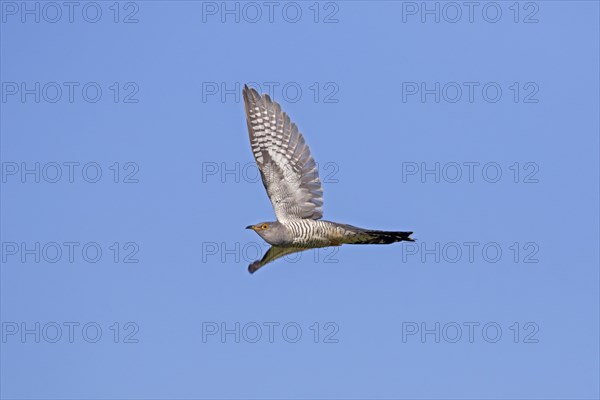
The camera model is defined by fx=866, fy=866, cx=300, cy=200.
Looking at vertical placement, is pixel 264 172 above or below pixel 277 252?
above

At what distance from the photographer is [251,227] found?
598 inches

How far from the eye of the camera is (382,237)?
14797 millimetres

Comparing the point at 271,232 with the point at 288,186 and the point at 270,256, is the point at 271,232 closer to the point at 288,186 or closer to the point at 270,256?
the point at 288,186

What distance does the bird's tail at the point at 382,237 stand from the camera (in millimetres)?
14586

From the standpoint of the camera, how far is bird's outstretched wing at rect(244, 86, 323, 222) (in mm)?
15641

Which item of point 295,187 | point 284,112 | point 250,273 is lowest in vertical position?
point 250,273

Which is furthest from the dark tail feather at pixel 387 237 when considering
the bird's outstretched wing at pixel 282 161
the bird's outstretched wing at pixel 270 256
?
the bird's outstretched wing at pixel 270 256

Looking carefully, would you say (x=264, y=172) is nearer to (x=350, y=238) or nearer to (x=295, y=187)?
(x=295, y=187)

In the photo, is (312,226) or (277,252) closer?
(312,226)

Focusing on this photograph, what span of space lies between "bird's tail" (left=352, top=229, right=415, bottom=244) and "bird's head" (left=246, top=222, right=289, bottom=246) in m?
1.32

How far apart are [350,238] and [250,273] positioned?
2409 millimetres

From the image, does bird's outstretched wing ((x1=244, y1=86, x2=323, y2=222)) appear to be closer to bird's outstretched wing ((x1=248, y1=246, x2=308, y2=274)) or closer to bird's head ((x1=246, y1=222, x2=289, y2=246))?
bird's head ((x1=246, y1=222, x2=289, y2=246))

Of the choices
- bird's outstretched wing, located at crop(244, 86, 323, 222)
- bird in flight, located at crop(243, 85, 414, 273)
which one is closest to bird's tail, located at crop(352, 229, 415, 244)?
bird in flight, located at crop(243, 85, 414, 273)

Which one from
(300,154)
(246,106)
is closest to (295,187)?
(300,154)
